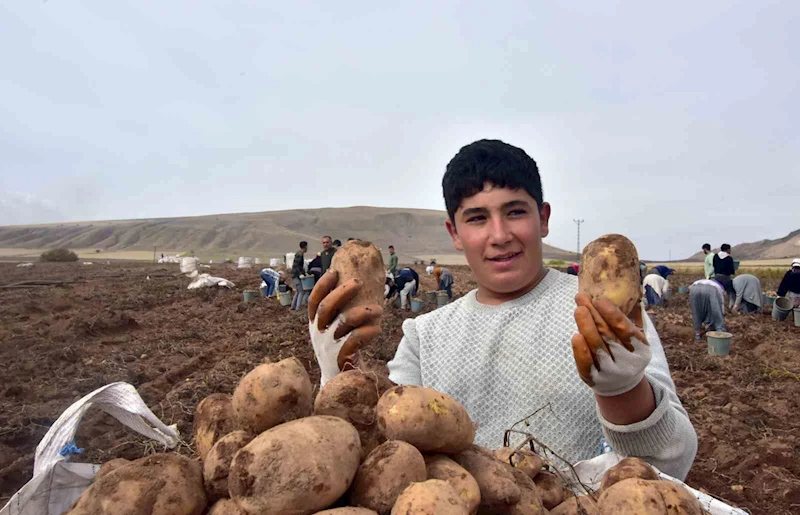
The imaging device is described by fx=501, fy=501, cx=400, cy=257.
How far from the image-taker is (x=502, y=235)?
2.16 meters

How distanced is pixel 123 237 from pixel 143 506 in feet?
317

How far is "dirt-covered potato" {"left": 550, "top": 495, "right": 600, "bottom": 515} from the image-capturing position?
1420 mm

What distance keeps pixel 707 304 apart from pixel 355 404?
878cm

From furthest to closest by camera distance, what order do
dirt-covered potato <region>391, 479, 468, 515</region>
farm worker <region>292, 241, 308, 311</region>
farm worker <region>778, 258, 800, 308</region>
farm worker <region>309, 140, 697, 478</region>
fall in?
farm worker <region>292, 241, 308, 311</region>, farm worker <region>778, 258, 800, 308</region>, farm worker <region>309, 140, 697, 478</region>, dirt-covered potato <region>391, 479, 468, 515</region>

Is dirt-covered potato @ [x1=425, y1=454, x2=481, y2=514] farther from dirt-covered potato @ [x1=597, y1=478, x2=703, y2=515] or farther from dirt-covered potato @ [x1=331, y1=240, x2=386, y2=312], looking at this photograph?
dirt-covered potato @ [x1=331, y1=240, x2=386, y2=312]

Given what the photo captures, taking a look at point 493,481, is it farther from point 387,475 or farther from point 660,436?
point 660,436

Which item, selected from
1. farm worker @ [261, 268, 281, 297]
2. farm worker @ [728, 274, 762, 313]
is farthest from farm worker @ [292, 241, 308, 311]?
farm worker @ [728, 274, 762, 313]

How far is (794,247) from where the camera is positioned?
52781 mm

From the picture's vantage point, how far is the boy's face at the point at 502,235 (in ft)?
7.13

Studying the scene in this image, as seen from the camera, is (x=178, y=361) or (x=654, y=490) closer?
(x=654, y=490)

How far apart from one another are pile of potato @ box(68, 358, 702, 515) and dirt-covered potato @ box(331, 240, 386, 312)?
52 centimetres

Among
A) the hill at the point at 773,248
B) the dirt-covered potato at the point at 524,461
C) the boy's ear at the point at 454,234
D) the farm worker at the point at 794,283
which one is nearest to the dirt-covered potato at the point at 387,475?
the dirt-covered potato at the point at 524,461

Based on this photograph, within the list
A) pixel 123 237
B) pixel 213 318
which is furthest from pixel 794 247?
pixel 123 237

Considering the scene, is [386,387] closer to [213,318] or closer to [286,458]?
[286,458]
